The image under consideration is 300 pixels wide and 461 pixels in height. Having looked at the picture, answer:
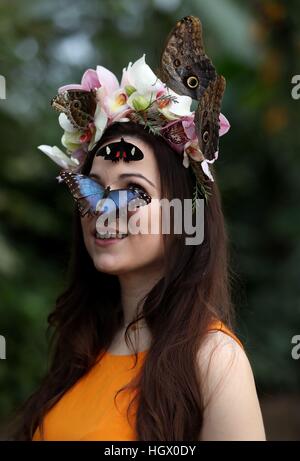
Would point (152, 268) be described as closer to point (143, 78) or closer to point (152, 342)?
point (152, 342)

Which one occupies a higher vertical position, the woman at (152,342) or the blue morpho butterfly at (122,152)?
the blue morpho butterfly at (122,152)

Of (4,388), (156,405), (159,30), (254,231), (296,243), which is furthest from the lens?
(254,231)

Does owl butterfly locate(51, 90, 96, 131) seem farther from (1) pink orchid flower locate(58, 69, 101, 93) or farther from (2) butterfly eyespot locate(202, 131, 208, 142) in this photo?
(2) butterfly eyespot locate(202, 131, 208, 142)

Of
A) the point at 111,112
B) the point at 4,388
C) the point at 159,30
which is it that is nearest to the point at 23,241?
the point at 4,388

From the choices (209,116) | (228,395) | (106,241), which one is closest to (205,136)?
(209,116)

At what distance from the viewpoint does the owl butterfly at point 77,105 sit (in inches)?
96.2

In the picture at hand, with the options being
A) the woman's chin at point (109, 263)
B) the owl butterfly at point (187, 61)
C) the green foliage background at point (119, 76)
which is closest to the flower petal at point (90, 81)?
the owl butterfly at point (187, 61)

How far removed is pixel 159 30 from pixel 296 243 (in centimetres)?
250

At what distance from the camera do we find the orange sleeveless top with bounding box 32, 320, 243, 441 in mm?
2078

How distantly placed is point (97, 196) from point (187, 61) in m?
0.52

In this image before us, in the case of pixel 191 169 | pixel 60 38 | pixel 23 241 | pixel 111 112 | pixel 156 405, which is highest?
pixel 60 38

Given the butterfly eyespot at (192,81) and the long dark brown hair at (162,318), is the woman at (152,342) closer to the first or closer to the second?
the long dark brown hair at (162,318)

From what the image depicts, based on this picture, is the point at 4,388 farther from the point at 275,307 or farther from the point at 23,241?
the point at 275,307

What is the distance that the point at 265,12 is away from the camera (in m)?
4.93
